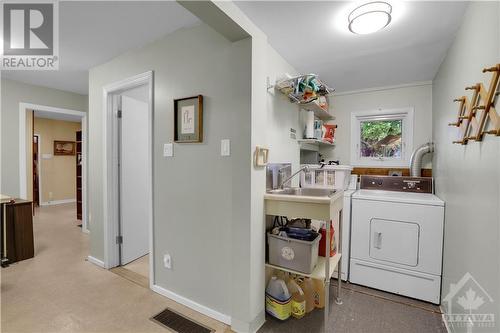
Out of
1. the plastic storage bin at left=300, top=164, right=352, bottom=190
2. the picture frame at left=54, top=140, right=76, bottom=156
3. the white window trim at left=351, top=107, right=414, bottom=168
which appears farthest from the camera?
the picture frame at left=54, top=140, right=76, bottom=156

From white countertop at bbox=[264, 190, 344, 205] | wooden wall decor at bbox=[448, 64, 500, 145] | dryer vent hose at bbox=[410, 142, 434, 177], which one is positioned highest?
wooden wall decor at bbox=[448, 64, 500, 145]

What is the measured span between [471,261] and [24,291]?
3519 mm

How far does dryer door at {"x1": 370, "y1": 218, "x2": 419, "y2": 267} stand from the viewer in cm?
210

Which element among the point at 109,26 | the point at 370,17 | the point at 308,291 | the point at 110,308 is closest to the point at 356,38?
the point at 370,17

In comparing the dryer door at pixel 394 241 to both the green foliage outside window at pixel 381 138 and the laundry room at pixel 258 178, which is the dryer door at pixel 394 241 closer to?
the laundry room at pixel 258 178

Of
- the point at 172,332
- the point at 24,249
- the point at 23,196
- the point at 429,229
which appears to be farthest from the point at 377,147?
the point at 23,196

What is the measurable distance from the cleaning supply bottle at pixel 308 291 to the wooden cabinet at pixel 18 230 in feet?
10.9

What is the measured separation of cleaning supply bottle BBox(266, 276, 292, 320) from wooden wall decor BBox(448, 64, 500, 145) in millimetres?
1615

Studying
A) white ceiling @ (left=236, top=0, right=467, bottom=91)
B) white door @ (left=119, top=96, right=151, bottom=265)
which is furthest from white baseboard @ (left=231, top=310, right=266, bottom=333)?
white ceiling @ (left=236, top=0, right=467, bottom=91)

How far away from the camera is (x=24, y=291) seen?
2152 millimetres

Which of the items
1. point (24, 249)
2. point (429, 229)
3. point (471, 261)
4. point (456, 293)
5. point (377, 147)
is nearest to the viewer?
point (471, 261)

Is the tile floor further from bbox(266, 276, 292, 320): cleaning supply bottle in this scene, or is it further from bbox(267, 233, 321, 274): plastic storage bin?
bbox(267, 233, 321, 274): plastic storage bin

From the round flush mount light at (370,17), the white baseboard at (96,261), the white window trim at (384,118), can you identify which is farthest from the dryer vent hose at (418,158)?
the white baseboard at (96,261)

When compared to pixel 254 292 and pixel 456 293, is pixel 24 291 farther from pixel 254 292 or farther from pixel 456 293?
pixel 456 293
